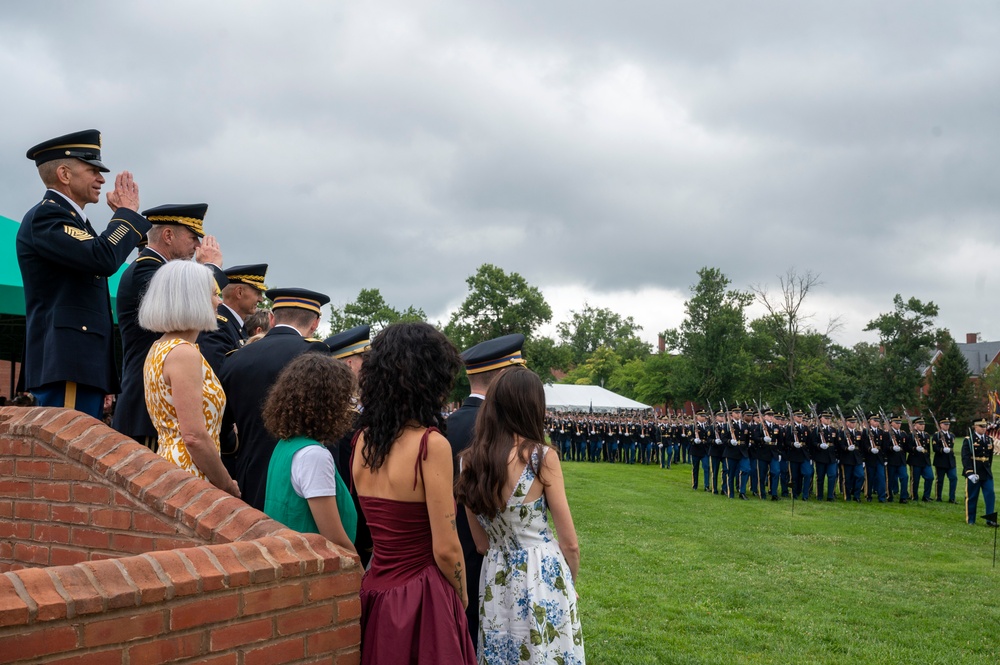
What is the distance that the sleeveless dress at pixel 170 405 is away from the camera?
11.3ft

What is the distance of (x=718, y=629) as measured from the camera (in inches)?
265

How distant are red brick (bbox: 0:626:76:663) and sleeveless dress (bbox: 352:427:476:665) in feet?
3.50

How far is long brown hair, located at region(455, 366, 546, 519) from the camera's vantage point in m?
3.50

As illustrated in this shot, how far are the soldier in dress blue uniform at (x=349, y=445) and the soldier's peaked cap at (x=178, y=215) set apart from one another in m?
1.03

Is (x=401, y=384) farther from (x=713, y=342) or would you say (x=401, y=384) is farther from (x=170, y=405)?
(x=713, y=342)

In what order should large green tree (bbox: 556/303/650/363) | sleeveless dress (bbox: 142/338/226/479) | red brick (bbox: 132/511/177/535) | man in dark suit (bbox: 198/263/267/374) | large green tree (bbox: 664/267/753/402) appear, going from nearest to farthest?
red brick (bbox: 132/511/177/535), sleeveless dress (bbox: 142/338/226/479), man in dark suit (bbox: 198/263/267/374), large green tree (bbox: 664/267/753/402), large green tree (bbox: 556/303/650/363)

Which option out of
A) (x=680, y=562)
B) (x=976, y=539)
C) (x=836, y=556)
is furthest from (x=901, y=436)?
(x=680, y=562)

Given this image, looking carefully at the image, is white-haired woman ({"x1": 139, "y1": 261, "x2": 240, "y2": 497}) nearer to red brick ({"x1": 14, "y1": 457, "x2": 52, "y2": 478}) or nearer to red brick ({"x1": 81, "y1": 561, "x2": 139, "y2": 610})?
red brick ({"x1": 14, "y1": 457, "x2": 52, "y2": 478})

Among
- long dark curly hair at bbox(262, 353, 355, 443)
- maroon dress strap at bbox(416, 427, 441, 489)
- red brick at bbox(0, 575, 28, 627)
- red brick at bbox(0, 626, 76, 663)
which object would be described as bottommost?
red brick at bbox(0, 626, 76, 663)

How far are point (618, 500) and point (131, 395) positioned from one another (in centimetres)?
1362

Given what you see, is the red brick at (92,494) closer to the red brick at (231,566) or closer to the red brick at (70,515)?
the red brick at (70,515)

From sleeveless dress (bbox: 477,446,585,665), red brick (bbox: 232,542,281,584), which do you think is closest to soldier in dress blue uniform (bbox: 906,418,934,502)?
sleeveless dress (bbox: 477,446,585,665)

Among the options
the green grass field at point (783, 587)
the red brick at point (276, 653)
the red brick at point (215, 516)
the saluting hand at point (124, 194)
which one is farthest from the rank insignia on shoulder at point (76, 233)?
the green grass field at point (783, 587)

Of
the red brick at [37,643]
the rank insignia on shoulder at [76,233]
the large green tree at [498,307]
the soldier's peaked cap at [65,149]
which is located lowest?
the red brick at [37,643]
